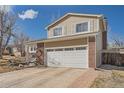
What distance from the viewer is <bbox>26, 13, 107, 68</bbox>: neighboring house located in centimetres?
1363

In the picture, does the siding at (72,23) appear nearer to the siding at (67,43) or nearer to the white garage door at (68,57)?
the siding at (67,43)

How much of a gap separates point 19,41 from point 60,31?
2614cm

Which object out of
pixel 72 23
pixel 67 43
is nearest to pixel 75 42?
pixel 67 43

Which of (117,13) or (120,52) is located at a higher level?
(117,13)

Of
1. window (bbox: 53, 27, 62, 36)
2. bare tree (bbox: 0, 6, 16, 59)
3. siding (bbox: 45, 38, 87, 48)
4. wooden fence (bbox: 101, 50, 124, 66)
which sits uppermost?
bare tree (bbox: 0, 6, 16, 59)

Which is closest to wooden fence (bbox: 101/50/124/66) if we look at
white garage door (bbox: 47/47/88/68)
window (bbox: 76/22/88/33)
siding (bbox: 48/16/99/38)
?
window (bbox: 76/22/88/33)

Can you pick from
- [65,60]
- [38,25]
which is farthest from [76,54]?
[38,25]

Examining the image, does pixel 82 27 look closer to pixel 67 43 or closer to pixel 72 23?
pixel 72 23

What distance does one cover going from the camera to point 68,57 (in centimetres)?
1491

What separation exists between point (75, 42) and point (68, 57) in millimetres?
1460

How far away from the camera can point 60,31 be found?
18672 millimetres

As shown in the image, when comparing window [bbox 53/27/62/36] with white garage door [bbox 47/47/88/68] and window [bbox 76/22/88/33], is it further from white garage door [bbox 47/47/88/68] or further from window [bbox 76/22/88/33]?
white garage door [bbox 47/47/88/68]
